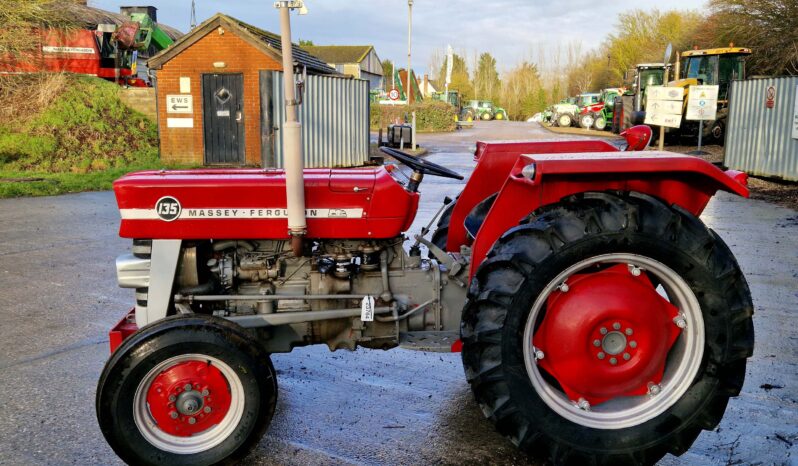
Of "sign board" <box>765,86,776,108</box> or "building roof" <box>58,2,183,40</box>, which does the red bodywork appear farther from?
"sign board" <box>765,86,776,108</box>

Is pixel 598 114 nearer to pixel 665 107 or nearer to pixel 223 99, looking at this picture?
pixel 665 107

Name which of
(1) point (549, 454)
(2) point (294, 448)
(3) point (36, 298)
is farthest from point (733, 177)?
(3) point (36, 298)

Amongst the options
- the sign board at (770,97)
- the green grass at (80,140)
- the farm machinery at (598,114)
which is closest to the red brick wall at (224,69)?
the green grass at (80,140)

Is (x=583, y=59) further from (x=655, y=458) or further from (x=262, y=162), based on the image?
(x=655, y=458)

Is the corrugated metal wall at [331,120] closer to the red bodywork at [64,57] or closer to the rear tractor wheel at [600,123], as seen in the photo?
the red bodywork at [64,57]

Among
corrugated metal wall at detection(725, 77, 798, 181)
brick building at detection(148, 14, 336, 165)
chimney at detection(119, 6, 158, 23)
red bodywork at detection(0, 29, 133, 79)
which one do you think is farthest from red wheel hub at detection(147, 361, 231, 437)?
chimney at detection(119, 6, 158, 23)

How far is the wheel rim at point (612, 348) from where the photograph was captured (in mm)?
2939

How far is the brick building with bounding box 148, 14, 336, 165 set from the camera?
16234mm

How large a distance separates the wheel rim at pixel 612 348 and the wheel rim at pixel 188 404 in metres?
Answer: 1.34

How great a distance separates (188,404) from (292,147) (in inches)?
47.5

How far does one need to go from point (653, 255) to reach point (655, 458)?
0.88 meters

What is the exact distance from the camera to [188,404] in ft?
9.70

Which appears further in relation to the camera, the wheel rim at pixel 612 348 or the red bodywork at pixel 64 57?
the red bodywork at pixel 64 57

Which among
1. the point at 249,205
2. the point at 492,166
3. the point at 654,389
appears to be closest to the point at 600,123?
the point at 492,166
